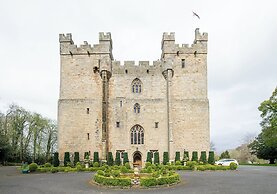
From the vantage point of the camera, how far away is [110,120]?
3509 centimetres

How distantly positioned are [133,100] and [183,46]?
10.0 metres

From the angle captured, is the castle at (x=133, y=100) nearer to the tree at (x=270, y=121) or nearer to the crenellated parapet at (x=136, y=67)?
the crenellated parapet at (x=136, y=67)

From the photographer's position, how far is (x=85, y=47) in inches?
1427

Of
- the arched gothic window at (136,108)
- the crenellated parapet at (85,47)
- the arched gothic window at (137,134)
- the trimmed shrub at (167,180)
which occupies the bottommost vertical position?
the trimmed shrub at (167,180)

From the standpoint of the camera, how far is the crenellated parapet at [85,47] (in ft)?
118

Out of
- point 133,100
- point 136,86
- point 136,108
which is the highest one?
point 136,86

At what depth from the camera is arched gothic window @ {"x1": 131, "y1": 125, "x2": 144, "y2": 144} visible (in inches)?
1373

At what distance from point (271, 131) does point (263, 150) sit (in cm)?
814

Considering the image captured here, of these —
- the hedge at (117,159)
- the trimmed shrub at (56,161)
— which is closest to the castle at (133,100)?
the hedge at (117,159)

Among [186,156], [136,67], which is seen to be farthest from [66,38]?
[186,156]

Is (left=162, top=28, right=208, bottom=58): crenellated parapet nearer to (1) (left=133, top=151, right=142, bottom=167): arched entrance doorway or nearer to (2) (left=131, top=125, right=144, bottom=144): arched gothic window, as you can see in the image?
(2) (left=131, top=125, right=144, bottom=144): arched gothic window

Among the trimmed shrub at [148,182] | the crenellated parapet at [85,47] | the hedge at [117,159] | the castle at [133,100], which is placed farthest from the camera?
the crenellated parapet at [85,47]

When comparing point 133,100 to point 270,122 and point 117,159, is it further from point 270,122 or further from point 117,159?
point 270,122

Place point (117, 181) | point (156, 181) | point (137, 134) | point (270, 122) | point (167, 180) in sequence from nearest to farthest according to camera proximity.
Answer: point (117, 181)
point (156, 181)
point (167, 180)
point (137, 134)
point (270, 122)
